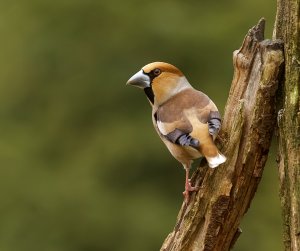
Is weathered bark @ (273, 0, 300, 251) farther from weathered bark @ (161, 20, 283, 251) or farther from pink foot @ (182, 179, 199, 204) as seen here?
pink foot @ (182, 179, 199, 204)

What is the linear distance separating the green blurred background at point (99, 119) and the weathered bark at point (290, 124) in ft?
34.0

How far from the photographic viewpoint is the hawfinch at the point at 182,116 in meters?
7.82

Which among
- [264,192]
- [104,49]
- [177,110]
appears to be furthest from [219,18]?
[177,110]

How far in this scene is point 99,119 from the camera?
1992cm

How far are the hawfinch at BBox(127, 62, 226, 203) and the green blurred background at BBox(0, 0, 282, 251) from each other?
929 cm

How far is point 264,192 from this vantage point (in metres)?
19.0

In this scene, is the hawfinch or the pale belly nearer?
the hawfinch

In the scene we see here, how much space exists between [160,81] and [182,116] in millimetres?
567

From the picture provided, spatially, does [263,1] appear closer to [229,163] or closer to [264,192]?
[264,192]

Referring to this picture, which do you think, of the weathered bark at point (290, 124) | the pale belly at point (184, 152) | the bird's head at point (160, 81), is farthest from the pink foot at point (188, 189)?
the bird's head at point (160, 81)

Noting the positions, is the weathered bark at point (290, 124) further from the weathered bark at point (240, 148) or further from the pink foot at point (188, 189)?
the pink foot at point (188, 189)

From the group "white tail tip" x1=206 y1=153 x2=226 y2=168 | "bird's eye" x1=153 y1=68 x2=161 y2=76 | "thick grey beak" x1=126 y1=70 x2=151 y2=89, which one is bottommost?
"white tail tip" x1=206 y1=153 x2=226 y2=168

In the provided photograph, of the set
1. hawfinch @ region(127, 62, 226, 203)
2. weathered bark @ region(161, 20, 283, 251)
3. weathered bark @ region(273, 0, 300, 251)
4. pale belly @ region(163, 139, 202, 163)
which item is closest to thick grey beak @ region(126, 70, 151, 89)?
hawfinch @ region(127, 62, 226, 203)

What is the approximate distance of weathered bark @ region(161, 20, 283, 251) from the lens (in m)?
7.60
